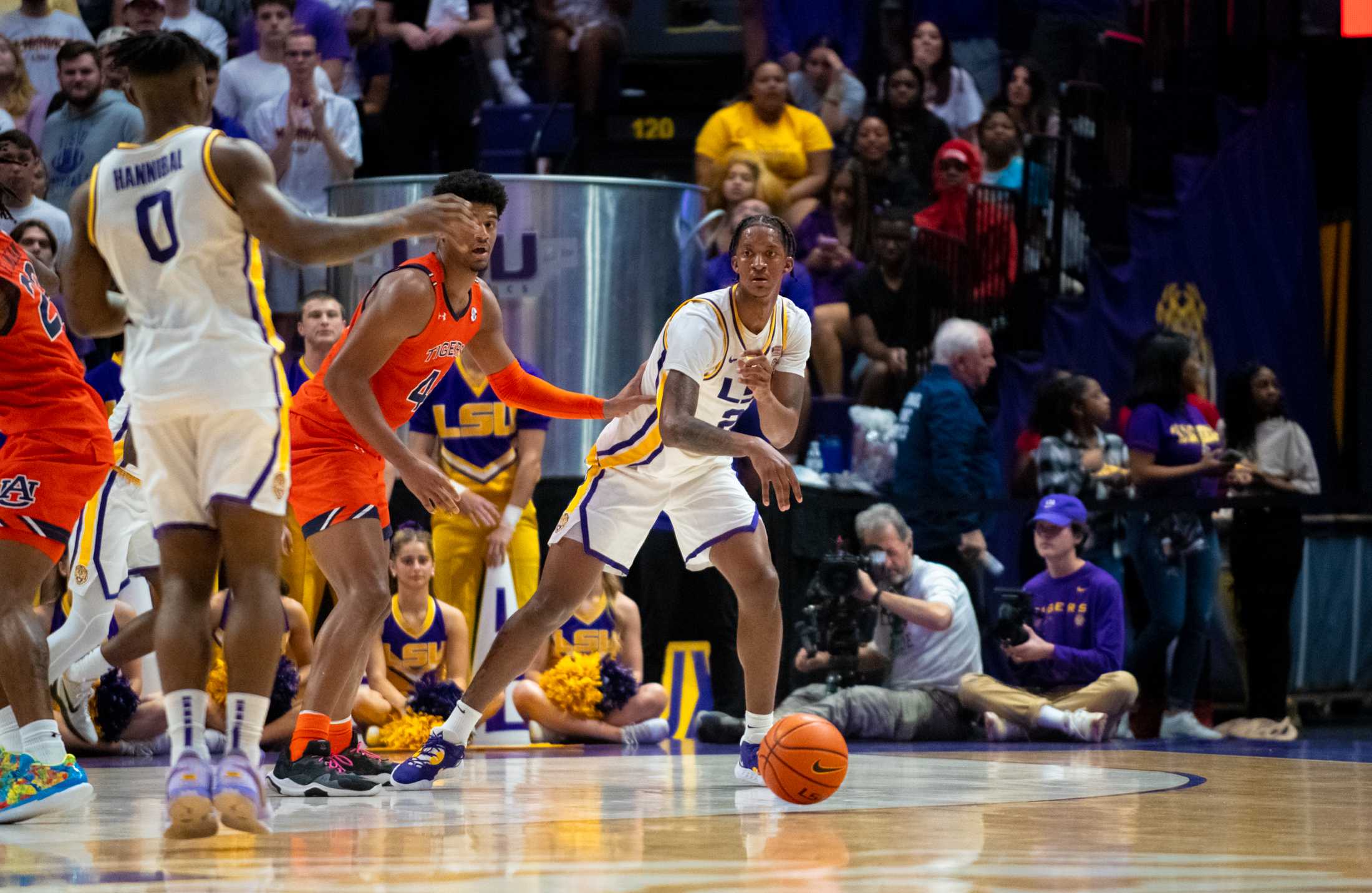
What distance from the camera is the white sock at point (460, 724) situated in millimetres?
6215

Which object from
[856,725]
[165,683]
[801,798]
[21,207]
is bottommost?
[856,725]

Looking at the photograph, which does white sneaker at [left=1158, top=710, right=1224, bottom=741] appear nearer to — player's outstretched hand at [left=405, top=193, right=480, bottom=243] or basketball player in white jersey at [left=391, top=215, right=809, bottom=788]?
basketball player in white jersey at [left=391, top=215, right=809, bottom=788]

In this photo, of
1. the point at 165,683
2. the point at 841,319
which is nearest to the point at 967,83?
the point at 841,319

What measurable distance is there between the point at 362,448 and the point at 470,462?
3.06 metres

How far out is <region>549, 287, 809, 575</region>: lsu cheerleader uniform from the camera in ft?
20.8

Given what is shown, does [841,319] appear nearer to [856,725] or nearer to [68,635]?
[856,725]

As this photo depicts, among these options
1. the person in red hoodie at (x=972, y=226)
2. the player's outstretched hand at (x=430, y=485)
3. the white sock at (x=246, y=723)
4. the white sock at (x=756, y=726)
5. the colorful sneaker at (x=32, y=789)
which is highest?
the person in red hoodie at (x=972, y=226)

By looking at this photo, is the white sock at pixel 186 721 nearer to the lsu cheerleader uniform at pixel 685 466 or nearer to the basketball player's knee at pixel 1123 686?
the lsu cheerleader uniform at pixel 685 466

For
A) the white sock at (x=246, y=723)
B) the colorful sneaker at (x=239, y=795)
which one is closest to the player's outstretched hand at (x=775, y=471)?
the white sock at (x=246, y=723)

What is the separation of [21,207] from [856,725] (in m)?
5.26

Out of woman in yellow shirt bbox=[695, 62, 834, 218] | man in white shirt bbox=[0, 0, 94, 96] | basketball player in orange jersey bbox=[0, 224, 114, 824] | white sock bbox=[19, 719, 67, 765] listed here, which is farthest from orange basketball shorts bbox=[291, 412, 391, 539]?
man in white shirt bbox=[0, 0, 94, 96]

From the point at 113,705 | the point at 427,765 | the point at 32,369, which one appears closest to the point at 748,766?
the point at 427,765

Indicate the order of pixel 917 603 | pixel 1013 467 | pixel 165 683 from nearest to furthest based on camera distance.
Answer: pixel 165 683 → pixel 917 603 → pixel 1013 467

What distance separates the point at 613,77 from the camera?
41.7 feet
